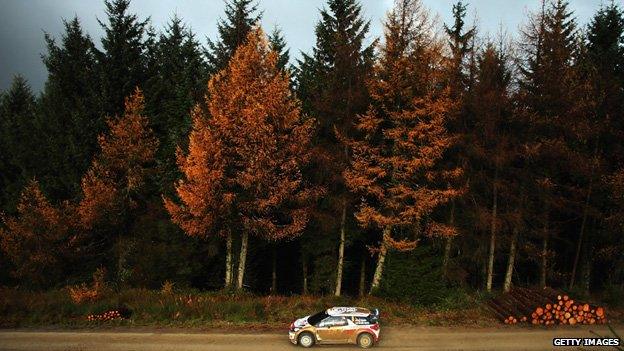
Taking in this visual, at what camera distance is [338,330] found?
51.6 feet

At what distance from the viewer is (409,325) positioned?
18.3 meters

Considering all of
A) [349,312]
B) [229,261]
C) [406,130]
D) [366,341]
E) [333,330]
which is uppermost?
[406,130]

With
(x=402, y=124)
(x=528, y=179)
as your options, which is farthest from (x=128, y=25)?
(x=528, y=179)

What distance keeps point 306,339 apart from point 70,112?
2372cm

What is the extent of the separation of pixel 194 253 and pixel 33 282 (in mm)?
9120

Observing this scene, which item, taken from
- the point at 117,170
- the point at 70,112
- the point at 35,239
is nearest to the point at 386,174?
the point at 117,170

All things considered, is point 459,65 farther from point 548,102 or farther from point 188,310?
point 188,310

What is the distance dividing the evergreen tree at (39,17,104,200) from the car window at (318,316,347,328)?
1946cm

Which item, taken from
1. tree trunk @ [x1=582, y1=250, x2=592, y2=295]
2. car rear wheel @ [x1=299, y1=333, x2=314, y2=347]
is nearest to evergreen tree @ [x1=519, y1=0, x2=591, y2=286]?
tree trunk @ [x1=582, y1=250, x2=592, y2=295]

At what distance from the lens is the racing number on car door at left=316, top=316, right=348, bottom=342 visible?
51.5ft

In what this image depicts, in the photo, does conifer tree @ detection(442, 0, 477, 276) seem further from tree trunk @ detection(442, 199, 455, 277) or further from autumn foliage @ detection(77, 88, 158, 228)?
autumn foliage @ detection(77, 88, 158, 228)

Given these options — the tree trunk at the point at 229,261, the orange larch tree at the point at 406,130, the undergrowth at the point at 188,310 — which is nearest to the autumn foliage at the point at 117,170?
the undergrowth at the point at 188,310

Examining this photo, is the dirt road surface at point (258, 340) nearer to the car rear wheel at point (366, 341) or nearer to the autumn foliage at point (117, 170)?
the car rear wheel at point (366, 341)

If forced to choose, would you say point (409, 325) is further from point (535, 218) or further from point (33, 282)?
point (33, 282)
